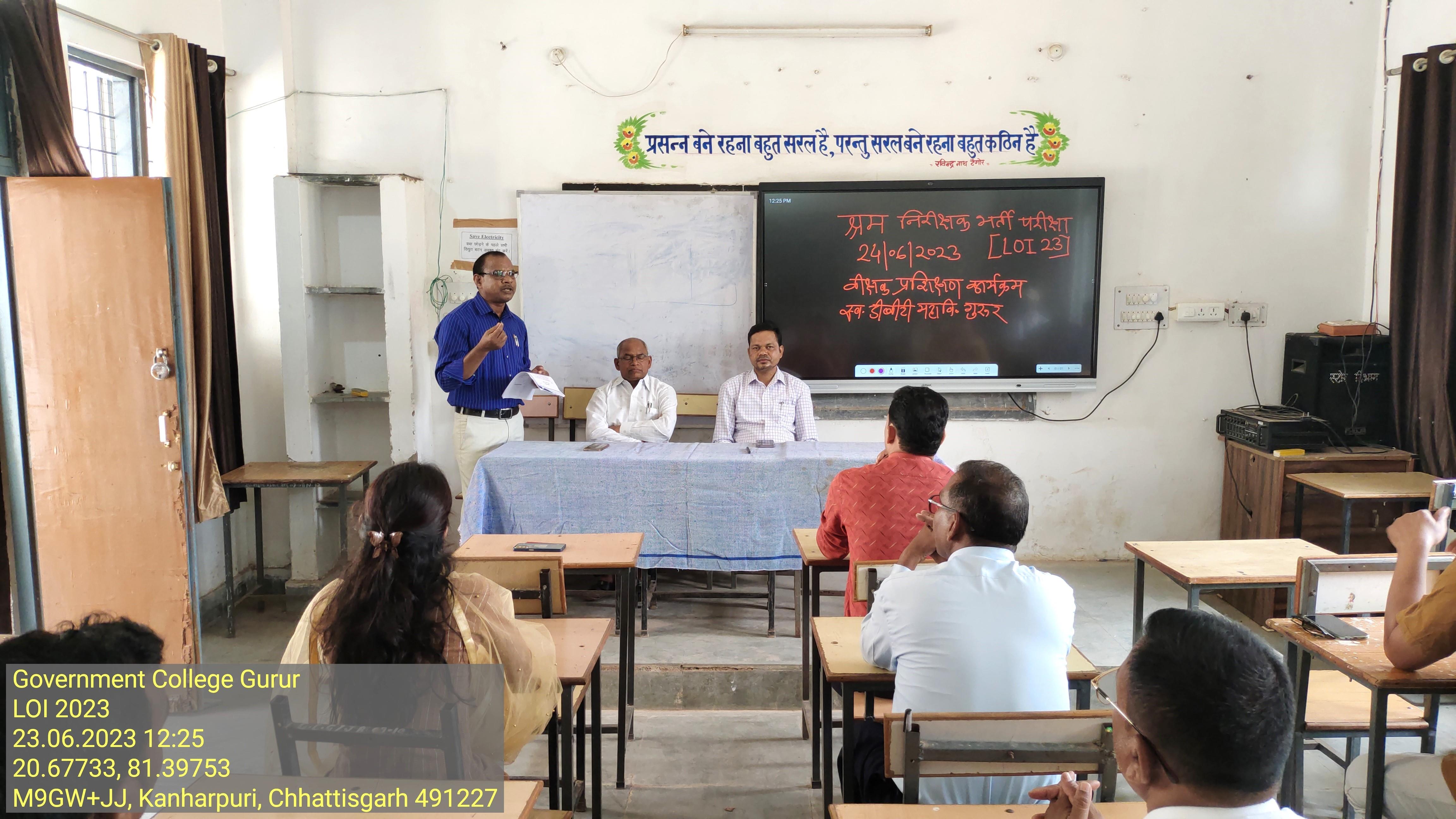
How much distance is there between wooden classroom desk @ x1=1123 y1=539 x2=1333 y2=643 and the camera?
2572 millimetres

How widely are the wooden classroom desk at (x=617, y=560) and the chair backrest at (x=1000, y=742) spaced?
1302mm

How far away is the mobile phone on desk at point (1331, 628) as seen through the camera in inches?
81.1

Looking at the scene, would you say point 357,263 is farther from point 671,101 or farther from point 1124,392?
point 1124,392

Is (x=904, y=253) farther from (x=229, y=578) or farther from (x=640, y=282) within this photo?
(x=229, y=578)

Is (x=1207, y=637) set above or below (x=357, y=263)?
below

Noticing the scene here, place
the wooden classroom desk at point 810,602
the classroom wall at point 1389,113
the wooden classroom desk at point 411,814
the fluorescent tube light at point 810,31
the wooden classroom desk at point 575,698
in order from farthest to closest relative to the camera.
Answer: the fluorescent tube light at point 810,31 → the classroom wall at point 1389,113 → the wooden classroom desk at point 810,602 → the wooden classroom desk at point 575,698 → the wooden classroom desk at point 411,814

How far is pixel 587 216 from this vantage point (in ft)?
15.2

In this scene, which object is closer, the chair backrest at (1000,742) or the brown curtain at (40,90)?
the chair backrest at (1000,742)

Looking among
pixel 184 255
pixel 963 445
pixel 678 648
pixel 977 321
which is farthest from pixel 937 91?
pixel 184 255

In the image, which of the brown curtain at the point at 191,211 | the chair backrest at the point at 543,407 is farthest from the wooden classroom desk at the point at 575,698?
the chair backrest at the point at 543,407

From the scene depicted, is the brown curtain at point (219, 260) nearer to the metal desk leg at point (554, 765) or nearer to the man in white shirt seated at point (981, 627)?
the metal desk leg at point (554, 765)

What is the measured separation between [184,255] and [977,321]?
375cm

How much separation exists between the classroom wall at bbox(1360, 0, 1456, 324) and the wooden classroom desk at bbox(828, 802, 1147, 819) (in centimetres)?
408

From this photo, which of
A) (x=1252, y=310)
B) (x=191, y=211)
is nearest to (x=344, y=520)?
(x=191, y=211)
